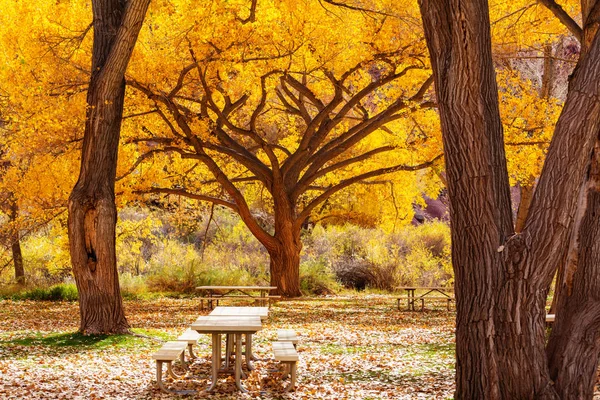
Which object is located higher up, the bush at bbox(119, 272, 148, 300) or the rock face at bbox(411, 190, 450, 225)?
the rock face at bbox(411, 190, 450, 225)

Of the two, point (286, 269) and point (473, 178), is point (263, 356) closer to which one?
point (473, 178)

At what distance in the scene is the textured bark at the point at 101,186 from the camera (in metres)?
11.1

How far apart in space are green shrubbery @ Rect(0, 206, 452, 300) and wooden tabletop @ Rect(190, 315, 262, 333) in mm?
12686

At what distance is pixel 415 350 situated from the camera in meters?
10.5

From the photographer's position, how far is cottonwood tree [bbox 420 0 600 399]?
5.50 meters

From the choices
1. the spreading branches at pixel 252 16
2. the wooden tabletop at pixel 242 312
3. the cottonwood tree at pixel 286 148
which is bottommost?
the wooden tabletop at pixel 242 312

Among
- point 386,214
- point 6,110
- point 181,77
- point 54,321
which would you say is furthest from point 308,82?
point 54,321

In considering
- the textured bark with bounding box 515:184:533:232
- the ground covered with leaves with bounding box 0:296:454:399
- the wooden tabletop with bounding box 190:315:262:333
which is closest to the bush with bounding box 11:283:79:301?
the ground covered with leaves with bounding box 0:296:454:399

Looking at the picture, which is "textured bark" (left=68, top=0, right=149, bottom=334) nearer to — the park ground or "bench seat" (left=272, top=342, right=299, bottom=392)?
the park ground

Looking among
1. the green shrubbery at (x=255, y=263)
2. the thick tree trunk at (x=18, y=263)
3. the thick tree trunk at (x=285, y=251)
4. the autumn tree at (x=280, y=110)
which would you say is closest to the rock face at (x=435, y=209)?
the green shrubbery at (x=255, y=263)

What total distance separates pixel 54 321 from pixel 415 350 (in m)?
7.39

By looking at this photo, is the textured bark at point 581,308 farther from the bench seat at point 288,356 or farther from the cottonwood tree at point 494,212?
the bench seat at point 288,356

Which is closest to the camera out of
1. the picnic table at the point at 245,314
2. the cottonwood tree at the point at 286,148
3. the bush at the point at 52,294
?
the picnic table at the point at 245,314

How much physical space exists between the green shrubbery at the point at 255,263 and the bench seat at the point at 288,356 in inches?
520
